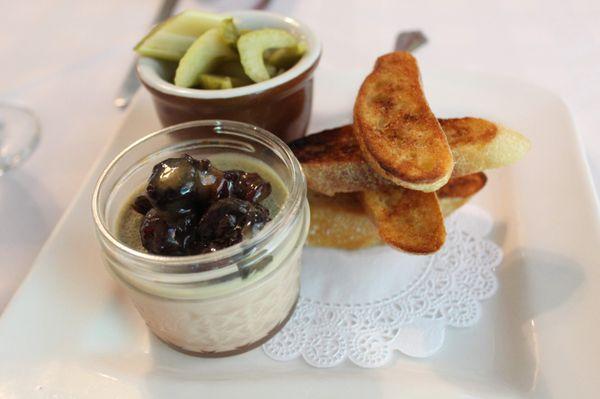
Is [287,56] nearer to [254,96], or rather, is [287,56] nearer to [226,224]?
[254,96]

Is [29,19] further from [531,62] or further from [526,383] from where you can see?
[526,383]

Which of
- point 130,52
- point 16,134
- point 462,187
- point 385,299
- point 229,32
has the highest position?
point 229,32

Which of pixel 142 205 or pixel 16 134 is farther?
pixel 16 134

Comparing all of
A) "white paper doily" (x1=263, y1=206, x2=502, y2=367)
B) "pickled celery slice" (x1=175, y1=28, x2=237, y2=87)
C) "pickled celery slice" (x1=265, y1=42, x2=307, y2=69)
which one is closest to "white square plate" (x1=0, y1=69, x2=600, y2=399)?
A: "white paper doily" (x1=263, y1=206, x2=502, y2=367)

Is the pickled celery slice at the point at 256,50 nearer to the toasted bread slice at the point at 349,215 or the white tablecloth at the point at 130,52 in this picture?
the toasted bread slice at the point at 349,215

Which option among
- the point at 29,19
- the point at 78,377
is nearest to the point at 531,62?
the point at 78,377

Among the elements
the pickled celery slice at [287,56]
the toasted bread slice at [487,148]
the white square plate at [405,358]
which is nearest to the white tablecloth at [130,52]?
the white square plate at [405,358]

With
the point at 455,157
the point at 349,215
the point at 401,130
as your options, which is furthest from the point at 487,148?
the point at 349,215
